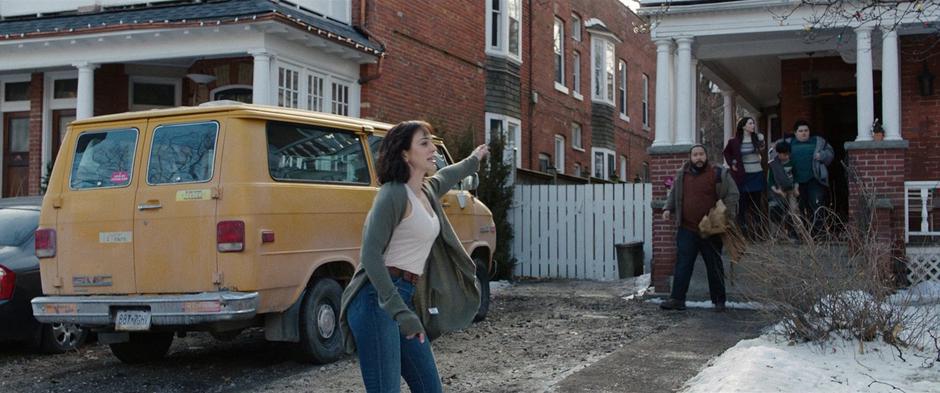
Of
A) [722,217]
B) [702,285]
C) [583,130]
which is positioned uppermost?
[583,130]

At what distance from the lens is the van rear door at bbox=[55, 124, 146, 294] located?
7.42 meters

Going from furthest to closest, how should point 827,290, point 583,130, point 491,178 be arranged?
point 583,130 → point 491,178 → point 827,290

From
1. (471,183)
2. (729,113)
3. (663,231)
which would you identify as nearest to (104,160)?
(471,183)

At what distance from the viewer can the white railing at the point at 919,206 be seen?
12164mm

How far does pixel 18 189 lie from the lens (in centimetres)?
1725

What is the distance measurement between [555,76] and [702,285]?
1414cm

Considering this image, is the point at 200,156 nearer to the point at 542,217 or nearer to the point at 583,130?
the point at 542,217

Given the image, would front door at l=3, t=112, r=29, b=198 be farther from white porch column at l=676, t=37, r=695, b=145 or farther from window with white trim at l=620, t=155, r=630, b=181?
window with white trim at l=620, t=155, r=630, b=181

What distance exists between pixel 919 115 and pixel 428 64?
342 inches

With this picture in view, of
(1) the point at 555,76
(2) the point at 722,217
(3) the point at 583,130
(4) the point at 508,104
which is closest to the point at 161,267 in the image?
(2) the point at 722,217

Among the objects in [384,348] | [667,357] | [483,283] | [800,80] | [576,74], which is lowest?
[667,357]

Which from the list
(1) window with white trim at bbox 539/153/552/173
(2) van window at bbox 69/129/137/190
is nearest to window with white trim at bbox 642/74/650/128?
(1) window with white trim at bbox 539/153/552/173

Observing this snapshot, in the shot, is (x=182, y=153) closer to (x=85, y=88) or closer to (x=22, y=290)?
(x=22, y=290)

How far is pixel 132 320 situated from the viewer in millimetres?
7199
